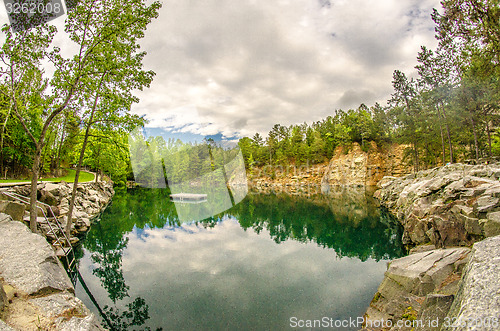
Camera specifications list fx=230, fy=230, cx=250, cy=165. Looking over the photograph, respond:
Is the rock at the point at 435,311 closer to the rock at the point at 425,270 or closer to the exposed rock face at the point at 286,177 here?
the rock at the point at 425,270

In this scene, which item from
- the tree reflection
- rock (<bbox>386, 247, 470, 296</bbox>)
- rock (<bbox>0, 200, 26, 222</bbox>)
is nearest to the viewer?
rock (<bbox>386, 247, 470, 296</bbox>)

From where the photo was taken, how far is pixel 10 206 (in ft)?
35.1

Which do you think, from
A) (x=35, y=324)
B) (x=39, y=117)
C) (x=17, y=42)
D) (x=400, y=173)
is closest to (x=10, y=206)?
(x=17, y=42)

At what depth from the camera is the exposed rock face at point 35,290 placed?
481cm

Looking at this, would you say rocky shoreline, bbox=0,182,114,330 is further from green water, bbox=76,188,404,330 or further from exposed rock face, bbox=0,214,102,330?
green water, bbox=76,188,404,330

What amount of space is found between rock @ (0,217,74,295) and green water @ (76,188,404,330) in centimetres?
333

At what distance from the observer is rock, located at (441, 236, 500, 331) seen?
3504mm

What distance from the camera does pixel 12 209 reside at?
10758 millimetres

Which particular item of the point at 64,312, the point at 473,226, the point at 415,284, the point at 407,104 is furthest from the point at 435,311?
the point at 407,104

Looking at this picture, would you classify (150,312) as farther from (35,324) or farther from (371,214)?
(371,214)

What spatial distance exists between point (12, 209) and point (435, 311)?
1644 centimetres

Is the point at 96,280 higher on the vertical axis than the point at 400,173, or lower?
lower

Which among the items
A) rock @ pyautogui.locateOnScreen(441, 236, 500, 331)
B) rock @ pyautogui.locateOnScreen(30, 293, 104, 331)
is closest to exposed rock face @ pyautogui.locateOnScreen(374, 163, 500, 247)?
rock @ pyautogui.locateOnScreen(441, 236, 500, 331)

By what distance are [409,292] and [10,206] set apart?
17.3 metres
